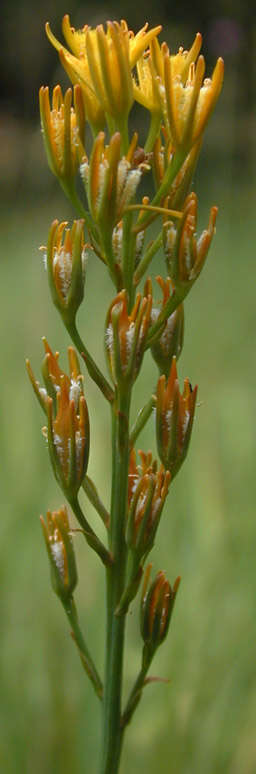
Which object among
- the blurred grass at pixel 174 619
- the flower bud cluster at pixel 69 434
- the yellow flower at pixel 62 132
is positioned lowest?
the blurred grass at pixel 174 619

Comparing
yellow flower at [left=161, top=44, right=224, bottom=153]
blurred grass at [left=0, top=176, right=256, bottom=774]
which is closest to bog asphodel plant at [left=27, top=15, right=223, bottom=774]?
yellow flower at [left=161, top=44, right=224, bottom=153]

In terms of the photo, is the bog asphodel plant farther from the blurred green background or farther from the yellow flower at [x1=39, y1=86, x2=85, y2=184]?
the blurred green background

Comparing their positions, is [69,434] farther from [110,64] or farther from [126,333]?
[110,64]

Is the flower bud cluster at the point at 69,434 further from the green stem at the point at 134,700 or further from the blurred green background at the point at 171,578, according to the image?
the blurred green background at the point at 171,578

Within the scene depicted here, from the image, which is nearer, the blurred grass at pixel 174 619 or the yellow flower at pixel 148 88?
the yellow flower at pixel 148 88

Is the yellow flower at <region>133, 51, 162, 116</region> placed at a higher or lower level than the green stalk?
higher

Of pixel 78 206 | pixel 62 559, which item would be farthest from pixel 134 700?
pixel 78 206

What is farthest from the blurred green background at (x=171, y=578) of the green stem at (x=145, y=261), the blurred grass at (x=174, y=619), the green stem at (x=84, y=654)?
the green stem at (x=145, y=261)
